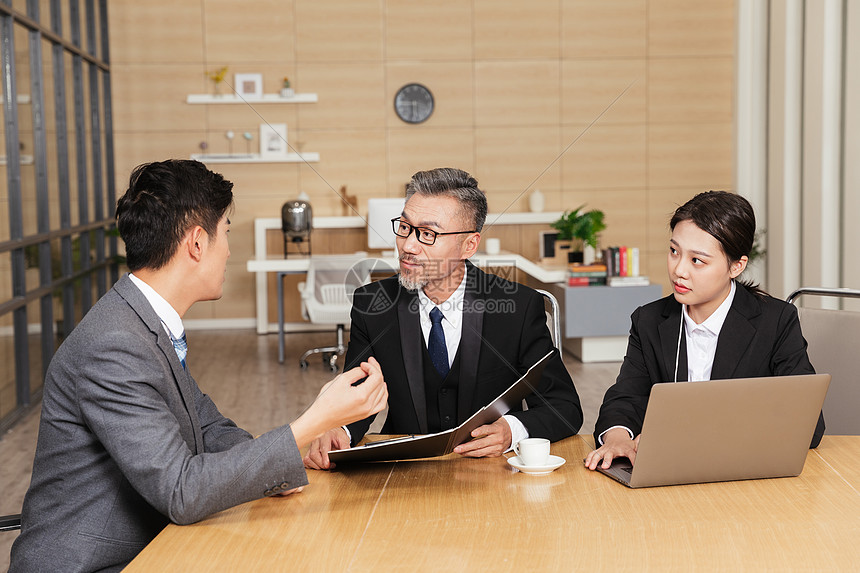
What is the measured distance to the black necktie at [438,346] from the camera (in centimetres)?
200

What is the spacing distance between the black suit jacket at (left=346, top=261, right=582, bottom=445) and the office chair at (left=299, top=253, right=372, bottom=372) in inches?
134

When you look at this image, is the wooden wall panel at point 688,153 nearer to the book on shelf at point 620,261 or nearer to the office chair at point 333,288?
the book on shelf at point 620,261

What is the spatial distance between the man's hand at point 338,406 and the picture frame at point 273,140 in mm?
6268

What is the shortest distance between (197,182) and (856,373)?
1.65 m

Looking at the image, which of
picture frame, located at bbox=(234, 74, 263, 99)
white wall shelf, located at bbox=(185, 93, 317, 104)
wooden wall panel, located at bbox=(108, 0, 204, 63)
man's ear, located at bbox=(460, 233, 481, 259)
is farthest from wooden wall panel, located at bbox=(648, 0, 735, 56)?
man's ear, located at bbox=(460, 233, 481, 259)

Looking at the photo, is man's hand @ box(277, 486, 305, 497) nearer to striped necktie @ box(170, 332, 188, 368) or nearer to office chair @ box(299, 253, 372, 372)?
striped necktie @ box(170, 332, 188, 368)

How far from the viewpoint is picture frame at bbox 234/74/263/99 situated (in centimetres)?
726

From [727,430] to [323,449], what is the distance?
0.72 meters

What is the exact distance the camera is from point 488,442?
1577 millimetres

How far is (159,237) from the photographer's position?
1.37 metres

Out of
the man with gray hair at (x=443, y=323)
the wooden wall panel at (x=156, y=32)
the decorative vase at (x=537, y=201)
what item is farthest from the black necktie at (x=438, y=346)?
the wooden wall panel at (x=156, y=32)

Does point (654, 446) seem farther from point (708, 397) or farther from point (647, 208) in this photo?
point (647, 208)

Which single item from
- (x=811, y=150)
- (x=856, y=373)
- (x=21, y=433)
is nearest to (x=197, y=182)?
(x=856, y=373)

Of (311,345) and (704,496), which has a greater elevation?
(704,496)
